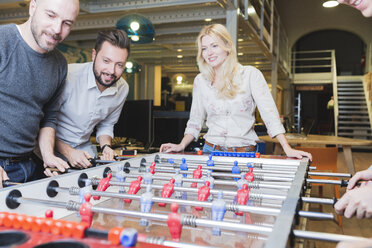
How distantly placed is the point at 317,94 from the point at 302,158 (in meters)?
13.3

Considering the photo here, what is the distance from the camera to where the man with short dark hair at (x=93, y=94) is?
1938mm

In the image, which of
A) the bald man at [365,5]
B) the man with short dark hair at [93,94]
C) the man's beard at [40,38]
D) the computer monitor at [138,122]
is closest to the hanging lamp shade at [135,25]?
Result: the computer monitor at [138,122]

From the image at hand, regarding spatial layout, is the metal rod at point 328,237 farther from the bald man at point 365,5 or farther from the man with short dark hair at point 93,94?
the man with short dark hair at point 93,94

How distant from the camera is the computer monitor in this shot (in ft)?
10.2

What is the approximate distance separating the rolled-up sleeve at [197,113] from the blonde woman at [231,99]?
0.10 metres

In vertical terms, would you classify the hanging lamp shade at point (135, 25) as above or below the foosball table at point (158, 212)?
above

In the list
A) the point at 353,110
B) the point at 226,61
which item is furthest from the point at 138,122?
the point at 353,110

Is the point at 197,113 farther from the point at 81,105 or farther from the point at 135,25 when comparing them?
the point at 135,25

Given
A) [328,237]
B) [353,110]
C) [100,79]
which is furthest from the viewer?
[353,110]

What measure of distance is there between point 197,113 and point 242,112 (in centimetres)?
35

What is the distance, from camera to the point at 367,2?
105cm

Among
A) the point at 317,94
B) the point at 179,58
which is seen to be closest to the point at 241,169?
the point at 179,58

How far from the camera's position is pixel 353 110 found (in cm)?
Answer: 1180

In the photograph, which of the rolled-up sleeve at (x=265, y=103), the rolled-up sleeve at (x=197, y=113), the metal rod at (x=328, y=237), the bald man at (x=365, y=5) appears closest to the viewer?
the metal rod at (x=328, y=237)
